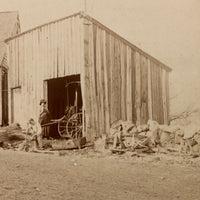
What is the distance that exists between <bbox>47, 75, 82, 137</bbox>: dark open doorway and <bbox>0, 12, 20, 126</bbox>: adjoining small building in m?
3.66

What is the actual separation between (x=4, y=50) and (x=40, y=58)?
657 centimetres

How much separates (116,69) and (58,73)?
227 cm

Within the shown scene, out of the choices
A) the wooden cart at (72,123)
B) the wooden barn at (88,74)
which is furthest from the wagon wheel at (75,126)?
the wooden barn at (88,74)

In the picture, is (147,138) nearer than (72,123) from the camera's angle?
Yes

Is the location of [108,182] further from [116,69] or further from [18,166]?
[116,69]

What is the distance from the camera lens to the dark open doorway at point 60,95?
17.7 metres

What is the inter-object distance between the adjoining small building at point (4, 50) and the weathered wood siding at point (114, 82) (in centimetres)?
734

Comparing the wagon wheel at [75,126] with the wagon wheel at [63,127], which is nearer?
the wagon wheel at [75,126]

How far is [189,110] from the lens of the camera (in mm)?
16797

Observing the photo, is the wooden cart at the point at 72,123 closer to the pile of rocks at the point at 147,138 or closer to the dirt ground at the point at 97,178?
the pile of rocks at the point at 147,138

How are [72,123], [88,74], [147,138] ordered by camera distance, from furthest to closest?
[72,123] → [88,74] → [147,138]

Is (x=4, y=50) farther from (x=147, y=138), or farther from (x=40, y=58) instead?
(x=147, y=138)

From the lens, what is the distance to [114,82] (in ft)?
50.8

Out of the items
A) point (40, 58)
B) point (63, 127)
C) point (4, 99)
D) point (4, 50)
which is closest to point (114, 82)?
point (63, 127)
